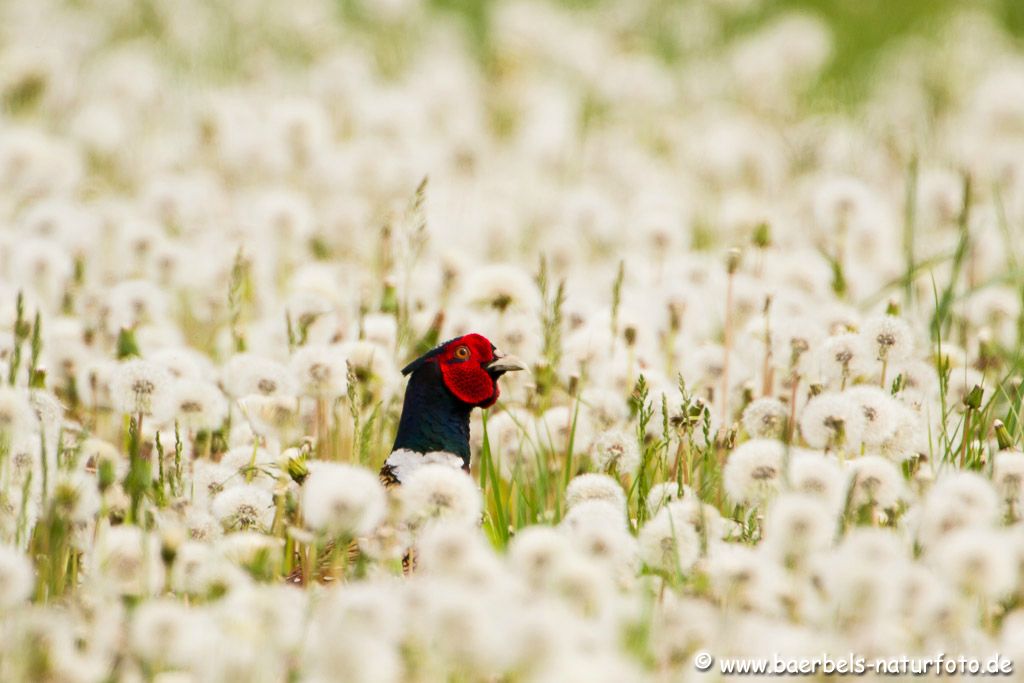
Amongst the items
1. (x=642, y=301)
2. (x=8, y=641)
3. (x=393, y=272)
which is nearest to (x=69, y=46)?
(x=393, y=272)

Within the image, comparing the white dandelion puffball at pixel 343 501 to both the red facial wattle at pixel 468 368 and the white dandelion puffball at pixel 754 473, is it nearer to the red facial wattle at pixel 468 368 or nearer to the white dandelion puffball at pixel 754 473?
the white dandelion puffball at pixel 754 473

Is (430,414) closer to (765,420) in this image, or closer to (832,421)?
(765,420)

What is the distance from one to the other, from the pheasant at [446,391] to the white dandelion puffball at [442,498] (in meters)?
1.68

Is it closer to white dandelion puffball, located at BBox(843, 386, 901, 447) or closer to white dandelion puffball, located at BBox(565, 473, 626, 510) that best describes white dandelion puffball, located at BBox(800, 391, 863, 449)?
white dandelion puffball, located at BBox(843, 386, 901, 447)

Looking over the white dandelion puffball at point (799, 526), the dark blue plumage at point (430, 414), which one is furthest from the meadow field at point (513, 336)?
the dark blue plumage at point (430, 414)

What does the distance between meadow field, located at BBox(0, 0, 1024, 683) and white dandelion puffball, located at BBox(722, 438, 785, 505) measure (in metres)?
0.01

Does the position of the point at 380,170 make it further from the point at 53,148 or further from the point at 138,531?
the point at 138,531

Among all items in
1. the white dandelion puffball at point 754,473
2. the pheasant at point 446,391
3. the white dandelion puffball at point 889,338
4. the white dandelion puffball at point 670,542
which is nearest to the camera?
the white dandelion puffball at point 670,542

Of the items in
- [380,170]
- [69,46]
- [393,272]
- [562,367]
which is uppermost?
[69,46]

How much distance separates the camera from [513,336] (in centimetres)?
610

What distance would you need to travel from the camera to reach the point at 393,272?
7.30m

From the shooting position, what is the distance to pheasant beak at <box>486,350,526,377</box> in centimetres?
539

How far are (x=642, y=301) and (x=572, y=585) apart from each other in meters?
3.66

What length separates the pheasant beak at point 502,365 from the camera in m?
5.39
